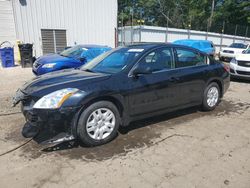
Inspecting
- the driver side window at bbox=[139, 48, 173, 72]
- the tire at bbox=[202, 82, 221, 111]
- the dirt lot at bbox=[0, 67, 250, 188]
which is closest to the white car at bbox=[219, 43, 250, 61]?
the tire at bbox=[202, 82, 221, 111]

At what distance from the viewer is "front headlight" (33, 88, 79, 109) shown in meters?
3.28

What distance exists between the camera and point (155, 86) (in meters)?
4.15

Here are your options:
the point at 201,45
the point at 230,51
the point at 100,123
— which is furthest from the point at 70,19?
the point at 100,123

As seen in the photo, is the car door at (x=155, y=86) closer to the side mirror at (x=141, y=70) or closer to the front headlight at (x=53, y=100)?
the side mirror at (x=141, y=70)

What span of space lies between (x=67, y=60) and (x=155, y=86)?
175 inches

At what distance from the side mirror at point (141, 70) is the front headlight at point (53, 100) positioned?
3.53 ft

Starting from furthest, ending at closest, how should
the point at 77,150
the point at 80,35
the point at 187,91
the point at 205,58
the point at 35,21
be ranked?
the point at 80,35 → the point at 35,21 → the point at 205,58 → the point at 187,91 → the point at 77,150

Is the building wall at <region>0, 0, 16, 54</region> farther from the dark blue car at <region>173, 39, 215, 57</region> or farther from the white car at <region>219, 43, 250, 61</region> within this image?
the white car at <region>219, 43, 250, 61</region>

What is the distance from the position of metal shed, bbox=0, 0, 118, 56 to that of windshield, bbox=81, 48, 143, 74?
10362 mm

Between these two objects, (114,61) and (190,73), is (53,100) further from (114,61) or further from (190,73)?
(190,73)

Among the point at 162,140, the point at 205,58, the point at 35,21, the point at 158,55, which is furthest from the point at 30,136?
the point at 35,21

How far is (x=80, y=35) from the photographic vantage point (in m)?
14.7

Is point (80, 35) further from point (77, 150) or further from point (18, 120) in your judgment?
point (77, 150)

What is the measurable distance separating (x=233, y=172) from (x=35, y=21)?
42.8 ft
